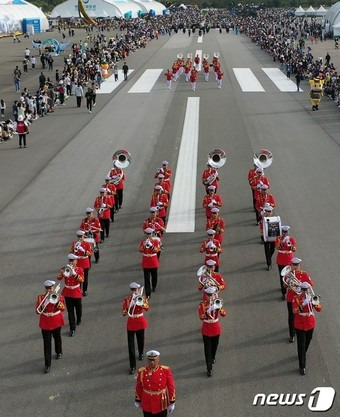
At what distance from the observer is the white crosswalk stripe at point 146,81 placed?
127 feet

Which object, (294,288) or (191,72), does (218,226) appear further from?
(191,72)

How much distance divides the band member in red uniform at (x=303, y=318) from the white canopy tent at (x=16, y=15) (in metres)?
80.6

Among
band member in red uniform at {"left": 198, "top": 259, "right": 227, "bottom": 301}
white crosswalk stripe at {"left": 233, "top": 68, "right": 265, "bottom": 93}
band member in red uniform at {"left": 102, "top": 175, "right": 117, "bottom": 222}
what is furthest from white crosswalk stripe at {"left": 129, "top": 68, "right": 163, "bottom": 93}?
band member in red uniform at {"left": 198, "top": 259, "right": 227, "bottom": 301}

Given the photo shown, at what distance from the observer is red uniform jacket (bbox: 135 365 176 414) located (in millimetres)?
7379

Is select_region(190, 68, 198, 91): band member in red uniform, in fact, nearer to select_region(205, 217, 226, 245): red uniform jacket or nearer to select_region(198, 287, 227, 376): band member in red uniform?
select_region(205, 217, 226, 245): red uniform jacket

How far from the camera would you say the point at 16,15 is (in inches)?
3334

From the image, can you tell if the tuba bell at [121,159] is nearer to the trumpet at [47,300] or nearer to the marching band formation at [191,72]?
the trumpet at [47,300]

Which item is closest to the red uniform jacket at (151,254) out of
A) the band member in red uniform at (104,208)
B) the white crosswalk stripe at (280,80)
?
the band member in red uniform at (104,208)

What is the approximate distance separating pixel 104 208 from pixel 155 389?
728 cm

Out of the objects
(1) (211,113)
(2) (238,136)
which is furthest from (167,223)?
(1) (211,113)

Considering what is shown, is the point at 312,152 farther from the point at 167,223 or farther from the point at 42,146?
the point at 42,146

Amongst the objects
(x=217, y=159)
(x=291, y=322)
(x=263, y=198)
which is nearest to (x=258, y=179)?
(x=263, y=198)

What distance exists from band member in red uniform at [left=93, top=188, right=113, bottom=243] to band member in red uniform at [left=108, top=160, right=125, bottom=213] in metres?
1.70

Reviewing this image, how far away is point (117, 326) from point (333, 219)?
23.7ft
